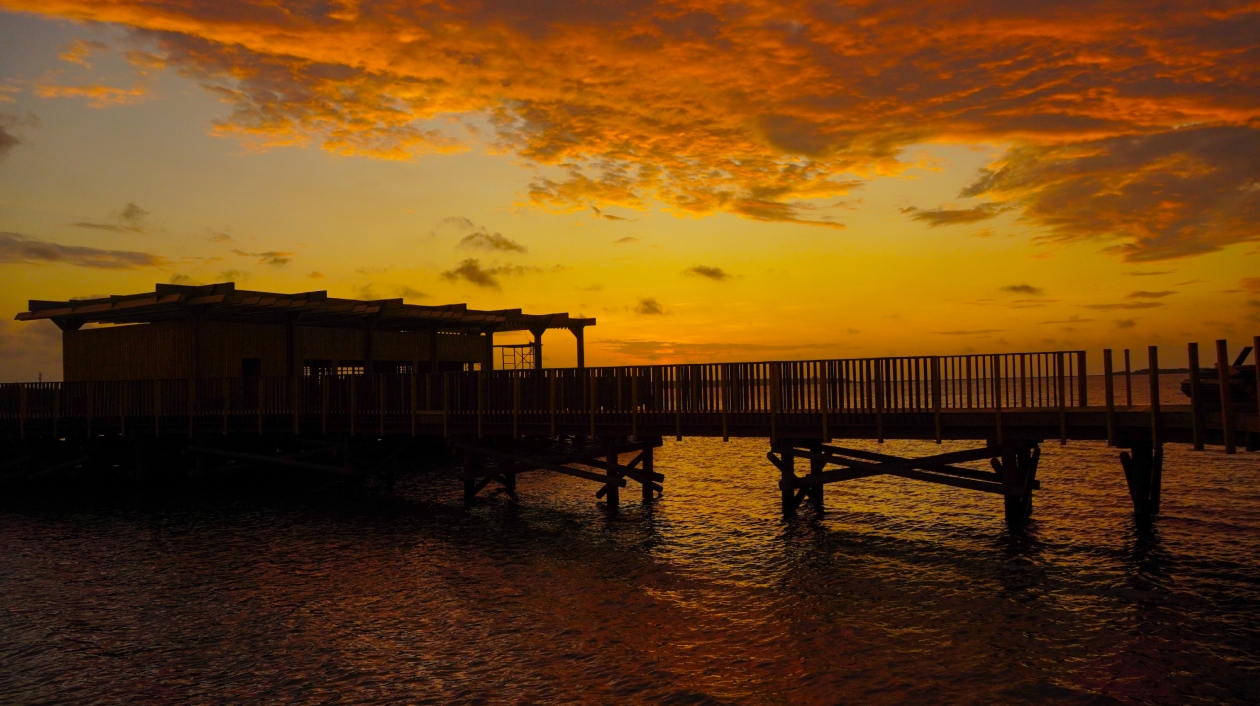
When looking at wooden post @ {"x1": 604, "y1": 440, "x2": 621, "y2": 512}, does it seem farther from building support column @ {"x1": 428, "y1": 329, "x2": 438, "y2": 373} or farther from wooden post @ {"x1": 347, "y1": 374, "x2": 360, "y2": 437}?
building support column @ {"x1": 428, "y1": 329, "x2": 438, "y2": 373}

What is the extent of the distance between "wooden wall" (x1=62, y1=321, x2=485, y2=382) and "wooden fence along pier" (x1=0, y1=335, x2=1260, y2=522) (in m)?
1.63

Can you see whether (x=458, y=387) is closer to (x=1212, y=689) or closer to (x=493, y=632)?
(x=493, y=632)

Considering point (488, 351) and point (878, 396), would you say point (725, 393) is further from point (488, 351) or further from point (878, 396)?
point (488, 351)

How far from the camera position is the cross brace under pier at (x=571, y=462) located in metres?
26.3

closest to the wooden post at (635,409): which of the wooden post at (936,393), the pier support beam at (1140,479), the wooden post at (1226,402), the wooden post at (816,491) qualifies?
the wooden post at (816,491)

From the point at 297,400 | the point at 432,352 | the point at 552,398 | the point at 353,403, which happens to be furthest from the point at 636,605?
the point at 432,352

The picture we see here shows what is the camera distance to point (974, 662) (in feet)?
40.2

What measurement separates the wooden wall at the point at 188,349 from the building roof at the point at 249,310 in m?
0.50

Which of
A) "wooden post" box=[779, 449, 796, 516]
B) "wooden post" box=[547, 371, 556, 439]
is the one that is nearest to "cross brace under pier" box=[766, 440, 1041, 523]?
"wooden post" box=[779, 449, 796, 516]

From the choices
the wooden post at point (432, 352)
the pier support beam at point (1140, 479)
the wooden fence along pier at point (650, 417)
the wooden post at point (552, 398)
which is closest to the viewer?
the wooden fence along pier at point (650, 417)

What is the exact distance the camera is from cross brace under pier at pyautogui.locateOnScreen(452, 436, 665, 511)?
26.3 m

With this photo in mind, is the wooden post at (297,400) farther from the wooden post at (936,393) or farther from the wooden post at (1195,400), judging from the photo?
the wooden post at (1195,400)

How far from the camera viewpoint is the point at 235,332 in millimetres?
35375

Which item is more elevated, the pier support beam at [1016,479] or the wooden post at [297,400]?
the wooden post at [297,400]
